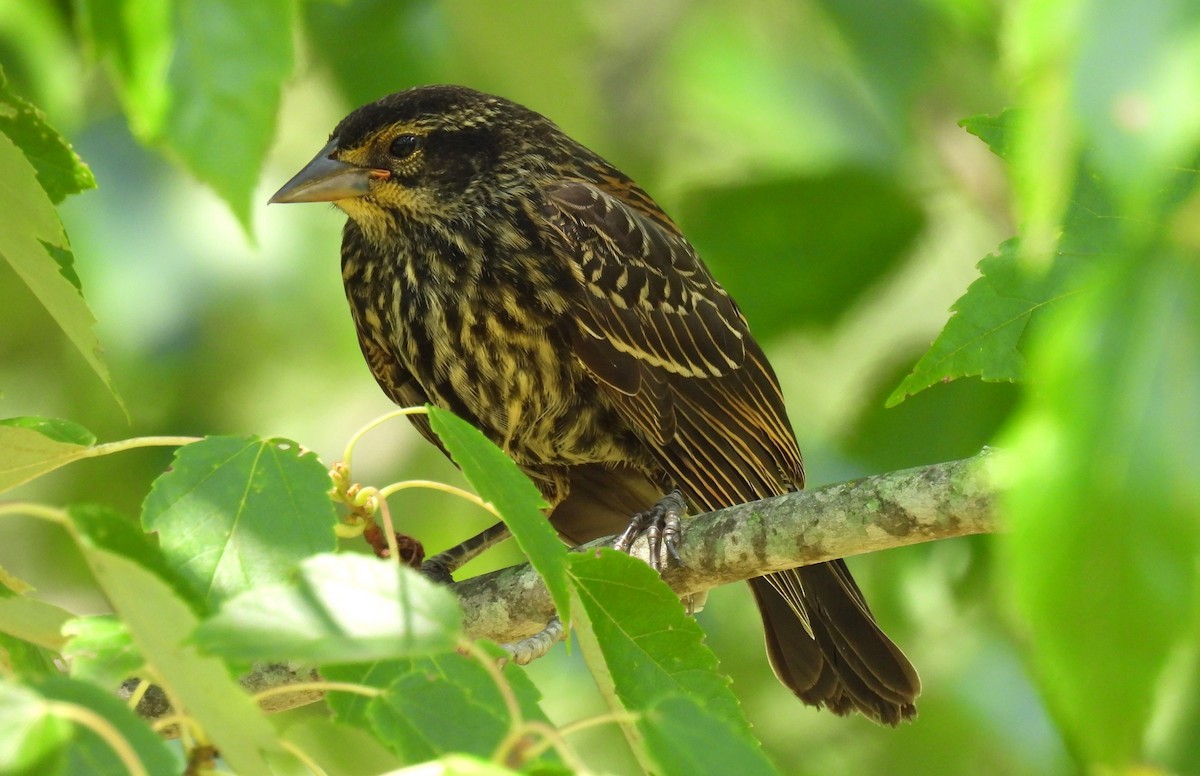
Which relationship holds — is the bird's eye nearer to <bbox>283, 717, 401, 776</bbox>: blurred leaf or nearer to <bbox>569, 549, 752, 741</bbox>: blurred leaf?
<bbox>283, 717, 401, 776</bbox>: blurred leaf

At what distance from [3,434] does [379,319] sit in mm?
1898

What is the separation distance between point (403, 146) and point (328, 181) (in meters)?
0.23

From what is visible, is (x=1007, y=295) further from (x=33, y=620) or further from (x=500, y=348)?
(x=500, y=348)

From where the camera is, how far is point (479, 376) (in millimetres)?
3268

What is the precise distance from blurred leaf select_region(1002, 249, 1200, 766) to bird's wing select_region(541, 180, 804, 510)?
97.3 inches

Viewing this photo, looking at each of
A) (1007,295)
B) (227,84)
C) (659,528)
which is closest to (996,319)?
(1007,295)

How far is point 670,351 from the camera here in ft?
11.4

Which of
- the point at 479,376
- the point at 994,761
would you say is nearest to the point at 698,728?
the point at 479,376

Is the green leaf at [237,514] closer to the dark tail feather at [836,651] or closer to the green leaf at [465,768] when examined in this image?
the green leaf at [465,768]

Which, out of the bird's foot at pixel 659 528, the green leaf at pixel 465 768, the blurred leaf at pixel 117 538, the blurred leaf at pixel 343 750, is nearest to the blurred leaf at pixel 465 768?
the green leaf at pixel 465 768

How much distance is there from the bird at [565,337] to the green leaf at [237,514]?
1674 millimetres

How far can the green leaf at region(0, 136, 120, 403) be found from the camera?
1597mm

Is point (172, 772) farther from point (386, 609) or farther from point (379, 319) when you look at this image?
point (379, 319)

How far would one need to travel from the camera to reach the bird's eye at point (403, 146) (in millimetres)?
3555
